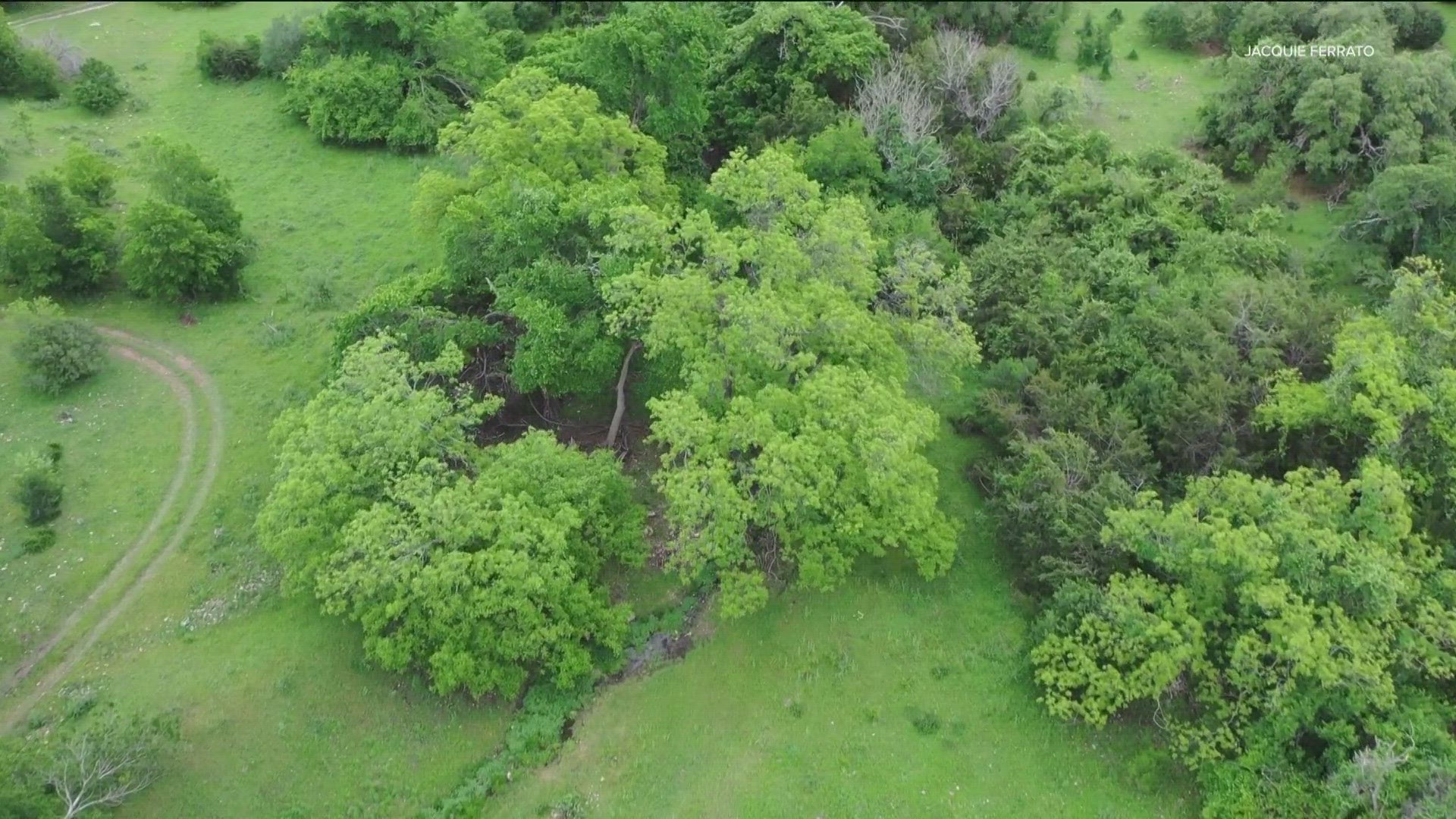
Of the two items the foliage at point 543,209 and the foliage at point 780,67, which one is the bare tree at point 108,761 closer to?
the foliage at point 543,209

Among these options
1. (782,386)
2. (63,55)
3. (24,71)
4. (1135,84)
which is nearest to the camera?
(782,386)

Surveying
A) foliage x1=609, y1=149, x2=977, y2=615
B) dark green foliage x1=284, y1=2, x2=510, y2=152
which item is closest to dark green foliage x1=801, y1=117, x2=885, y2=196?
foliage x1=609, y1=149, x2=977, y2=615

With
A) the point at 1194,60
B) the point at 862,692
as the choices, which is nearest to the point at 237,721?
the point at 862,692

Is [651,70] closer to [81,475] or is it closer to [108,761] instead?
[81,475]

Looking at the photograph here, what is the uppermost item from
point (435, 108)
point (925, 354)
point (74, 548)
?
point (435, 108)

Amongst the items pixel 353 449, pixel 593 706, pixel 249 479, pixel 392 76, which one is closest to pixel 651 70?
pixel 392 76

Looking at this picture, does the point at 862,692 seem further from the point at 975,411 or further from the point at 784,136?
the point at 784,136

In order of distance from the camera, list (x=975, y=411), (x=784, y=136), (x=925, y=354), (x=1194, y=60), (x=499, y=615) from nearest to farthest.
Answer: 1. (x=499, y=615)
2. (x=925, y=354)
3. (x=975, y=411)
4. (x=784, y=136)
5. (x=1194, y=60)
